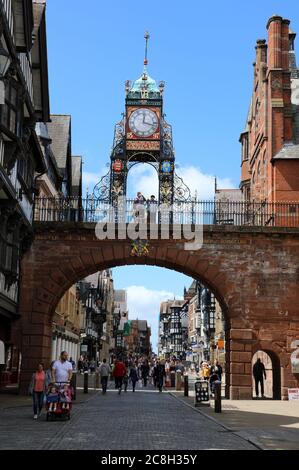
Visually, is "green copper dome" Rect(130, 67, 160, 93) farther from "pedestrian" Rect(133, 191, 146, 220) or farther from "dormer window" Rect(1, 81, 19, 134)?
"dormer window" Rect(1, 81, 19, 134)

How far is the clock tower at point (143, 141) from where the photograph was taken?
31500 millimetres

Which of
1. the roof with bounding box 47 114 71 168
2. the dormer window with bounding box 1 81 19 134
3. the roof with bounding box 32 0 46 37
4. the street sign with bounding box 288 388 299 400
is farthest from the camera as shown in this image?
the roof with bounding box 47 114 71 168

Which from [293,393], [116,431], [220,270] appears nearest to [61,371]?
[116,431]

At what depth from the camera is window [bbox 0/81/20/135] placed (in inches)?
754

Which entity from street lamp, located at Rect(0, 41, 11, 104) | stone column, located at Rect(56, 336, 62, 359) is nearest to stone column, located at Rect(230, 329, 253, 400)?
street lamp, located at Rect(0, 41, 11, 104)

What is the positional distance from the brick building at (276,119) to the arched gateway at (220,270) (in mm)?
5283

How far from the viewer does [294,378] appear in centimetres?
2569

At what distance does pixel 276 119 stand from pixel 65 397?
19.7 metres

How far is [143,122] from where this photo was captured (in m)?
32.6

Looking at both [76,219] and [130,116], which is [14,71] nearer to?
[76,219]

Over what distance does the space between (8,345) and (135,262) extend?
5.88 metres

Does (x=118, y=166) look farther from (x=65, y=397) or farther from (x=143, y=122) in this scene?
(x=65, y=397)

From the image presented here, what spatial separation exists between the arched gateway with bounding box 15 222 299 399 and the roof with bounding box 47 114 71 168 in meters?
13.8

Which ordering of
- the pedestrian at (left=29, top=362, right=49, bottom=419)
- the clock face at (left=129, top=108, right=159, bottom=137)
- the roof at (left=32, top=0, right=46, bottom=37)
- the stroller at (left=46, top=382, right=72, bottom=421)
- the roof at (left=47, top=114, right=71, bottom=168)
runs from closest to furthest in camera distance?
the stroller at (left=46, top=382, right=72, bottom=421) < the pedestrian at (left=29, top=362, right=49, bottom=419) < the roof at (left=32, top=0, right=46, bottom=37) < the clock face at (left=129, top=108, right=159, bottom=137) < the roof at (left=47, top=114, right=71, bottom=168)
